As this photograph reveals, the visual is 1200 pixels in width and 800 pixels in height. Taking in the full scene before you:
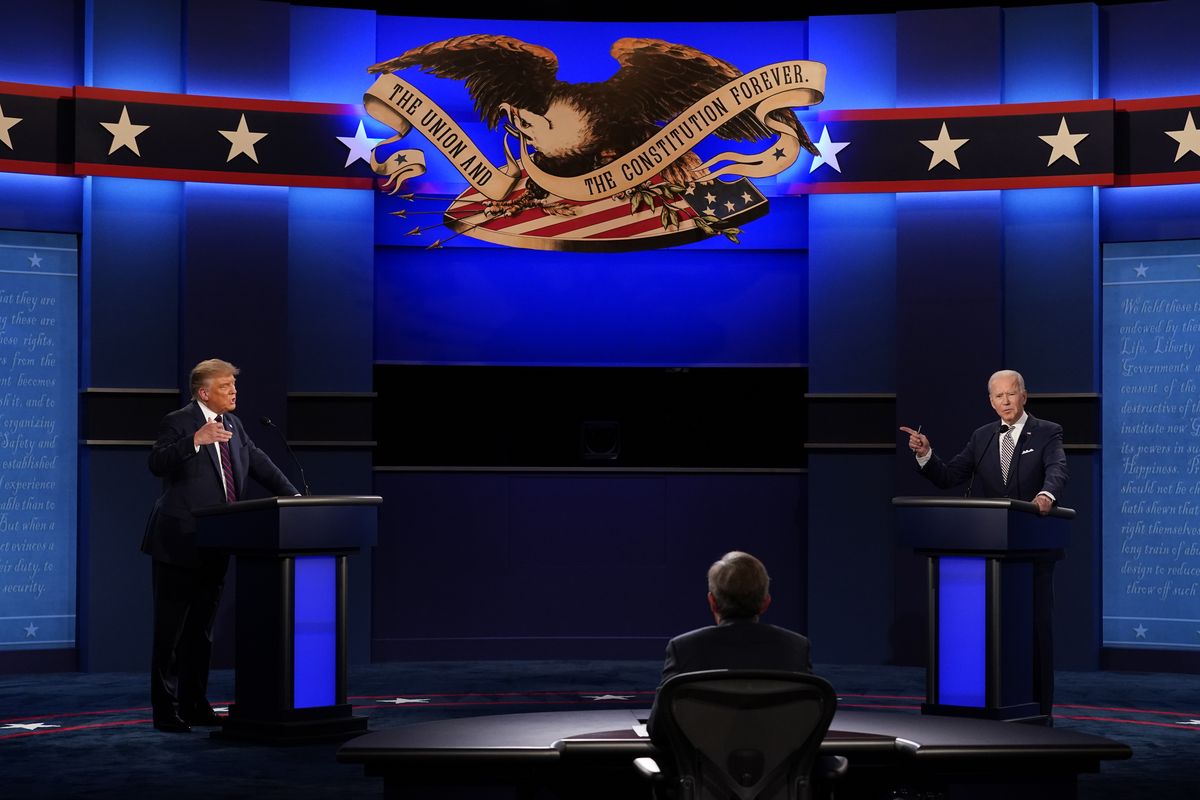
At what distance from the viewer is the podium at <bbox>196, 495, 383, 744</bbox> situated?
5613 mm

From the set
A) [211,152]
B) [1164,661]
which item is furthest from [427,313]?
[1164,661]

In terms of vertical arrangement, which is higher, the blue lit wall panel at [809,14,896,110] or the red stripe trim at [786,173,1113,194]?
the blue lit wall panel at [809,14,896,110]

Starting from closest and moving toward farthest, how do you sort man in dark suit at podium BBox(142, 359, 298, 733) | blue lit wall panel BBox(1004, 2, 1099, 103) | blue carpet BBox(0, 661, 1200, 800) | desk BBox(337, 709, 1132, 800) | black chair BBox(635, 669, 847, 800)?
black chair BBox(635, 669, 847, 800)
desk BBox(337, 709, 1132, 800)
blue carpet BBox(0, 661, 1200, 800)
man in dark suit at podium BBox(142, 359, 298, 733)
blue lit wall panel BBox(1004, 2, 1099, 103)

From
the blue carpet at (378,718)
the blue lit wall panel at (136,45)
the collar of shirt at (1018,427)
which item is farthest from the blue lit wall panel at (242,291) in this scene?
the collar of shirt at (1018,427)

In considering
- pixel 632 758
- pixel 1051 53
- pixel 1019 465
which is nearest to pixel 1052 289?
pixel 1051 53

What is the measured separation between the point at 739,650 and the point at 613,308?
5664 millimetres

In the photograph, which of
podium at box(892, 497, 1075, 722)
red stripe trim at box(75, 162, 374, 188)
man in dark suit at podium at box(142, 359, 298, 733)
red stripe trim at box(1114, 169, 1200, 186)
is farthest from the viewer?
→ red stripe trim at box(1114, 169, 1200, 186)

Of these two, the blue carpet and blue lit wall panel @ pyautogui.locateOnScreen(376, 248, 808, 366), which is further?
blue lit wall panel @ pyautogui.locateOnScreen(376, 248, 808, 366)

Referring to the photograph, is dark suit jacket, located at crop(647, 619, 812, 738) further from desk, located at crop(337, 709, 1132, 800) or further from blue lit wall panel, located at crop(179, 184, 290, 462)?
blue lit wall panel, located at crop(179, 184, 290, 462)

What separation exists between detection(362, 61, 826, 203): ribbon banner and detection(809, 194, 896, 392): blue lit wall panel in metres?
0.58

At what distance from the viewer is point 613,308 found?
8711mm

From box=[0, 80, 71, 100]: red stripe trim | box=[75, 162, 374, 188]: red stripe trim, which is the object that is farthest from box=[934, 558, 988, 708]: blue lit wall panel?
box=[0, 80, 71, 100]: red stripe trim

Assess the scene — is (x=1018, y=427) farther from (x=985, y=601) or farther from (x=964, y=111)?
(x=964, y=111)

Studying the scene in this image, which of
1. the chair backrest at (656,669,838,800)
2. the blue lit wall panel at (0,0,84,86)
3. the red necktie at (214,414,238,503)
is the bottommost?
the chair backrest at (656,669,838,800)
